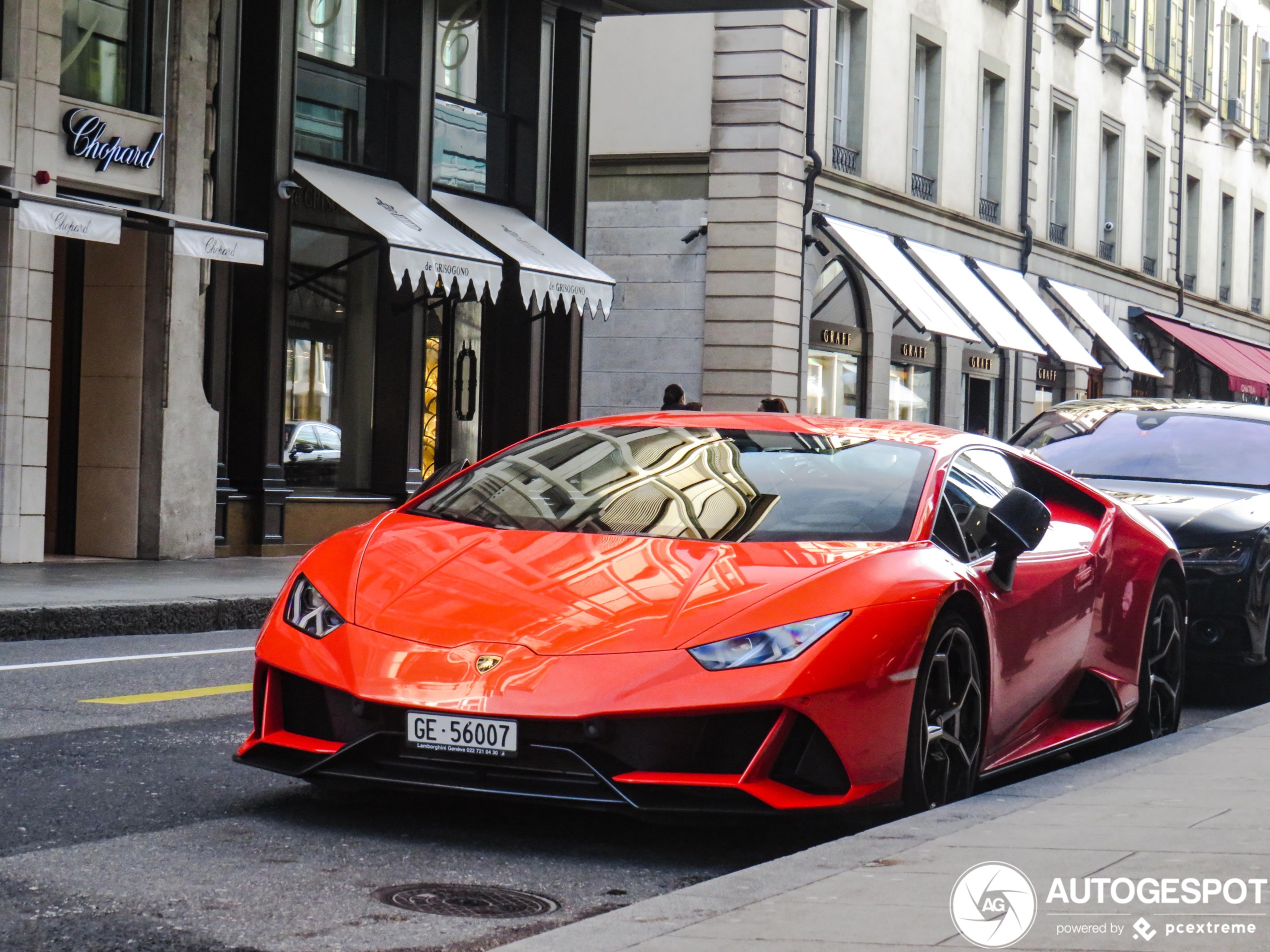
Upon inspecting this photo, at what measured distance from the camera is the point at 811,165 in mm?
24578

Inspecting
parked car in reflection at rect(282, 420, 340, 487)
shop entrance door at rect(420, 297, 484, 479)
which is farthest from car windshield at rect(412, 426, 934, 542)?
shop entrance door at rect(420, 297, 484, 479)

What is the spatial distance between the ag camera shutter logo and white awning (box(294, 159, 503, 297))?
42.8ft

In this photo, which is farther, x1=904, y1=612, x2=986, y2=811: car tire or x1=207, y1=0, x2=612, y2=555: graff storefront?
x1=207, y1=0, x2=612, y2=555: graff storefront

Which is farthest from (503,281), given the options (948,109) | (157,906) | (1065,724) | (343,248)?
(157,906)

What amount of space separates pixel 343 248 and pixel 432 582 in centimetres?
1344

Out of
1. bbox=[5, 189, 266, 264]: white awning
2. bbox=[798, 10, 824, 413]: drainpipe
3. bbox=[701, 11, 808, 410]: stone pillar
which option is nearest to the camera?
bbox=[5, 189, 266, 264]: white awning

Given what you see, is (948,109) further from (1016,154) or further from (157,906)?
(157,906)

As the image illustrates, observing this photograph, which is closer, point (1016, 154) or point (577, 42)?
point (577, 42)

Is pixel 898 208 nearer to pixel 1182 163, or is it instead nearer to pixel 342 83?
pixel 342 83

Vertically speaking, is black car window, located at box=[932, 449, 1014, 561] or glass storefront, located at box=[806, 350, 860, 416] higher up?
glass storefront, located at box=[806, 350, 860, 416]

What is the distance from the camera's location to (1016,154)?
31.9 meters

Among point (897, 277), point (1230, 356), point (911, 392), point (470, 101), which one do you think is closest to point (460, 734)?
point (470, 101)

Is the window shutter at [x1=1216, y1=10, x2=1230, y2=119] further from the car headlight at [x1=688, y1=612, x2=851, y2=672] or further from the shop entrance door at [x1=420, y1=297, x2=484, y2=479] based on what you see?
the car headlight at [x1=688, y1=612, x2=851, y2=672]

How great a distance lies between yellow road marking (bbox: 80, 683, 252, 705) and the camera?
7.78 metres
